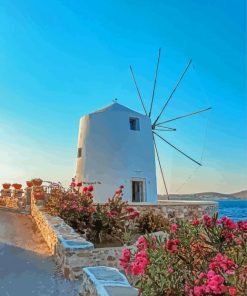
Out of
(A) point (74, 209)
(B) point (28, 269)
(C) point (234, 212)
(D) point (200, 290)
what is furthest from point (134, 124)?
(C) point (234, 212)

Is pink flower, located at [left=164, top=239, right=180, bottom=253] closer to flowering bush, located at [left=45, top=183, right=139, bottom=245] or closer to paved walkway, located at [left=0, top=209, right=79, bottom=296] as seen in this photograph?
paved walkway, located at [left=0, top=209, right=79, bottom=296]

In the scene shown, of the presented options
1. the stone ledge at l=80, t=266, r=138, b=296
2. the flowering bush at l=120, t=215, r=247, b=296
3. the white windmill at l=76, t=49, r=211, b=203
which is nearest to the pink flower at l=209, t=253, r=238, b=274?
the flowering bush at l=120, t=215, r=247, b=296

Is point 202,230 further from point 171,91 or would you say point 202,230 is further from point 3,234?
point 171,91

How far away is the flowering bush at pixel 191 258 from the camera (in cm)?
288

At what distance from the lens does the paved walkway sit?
5.39 m

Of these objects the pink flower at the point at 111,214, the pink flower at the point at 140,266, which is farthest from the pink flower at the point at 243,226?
the pink flower at the point at 111,214

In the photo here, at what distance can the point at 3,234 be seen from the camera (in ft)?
31.9

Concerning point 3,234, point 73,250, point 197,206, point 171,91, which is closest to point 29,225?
point 3,234

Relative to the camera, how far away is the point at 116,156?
55.6 feet

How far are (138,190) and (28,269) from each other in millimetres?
11221

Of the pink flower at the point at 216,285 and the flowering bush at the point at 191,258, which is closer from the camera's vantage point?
the pink flower at the point at 216,285

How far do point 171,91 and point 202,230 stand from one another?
18.7 m

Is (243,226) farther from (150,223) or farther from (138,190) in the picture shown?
(138,190)

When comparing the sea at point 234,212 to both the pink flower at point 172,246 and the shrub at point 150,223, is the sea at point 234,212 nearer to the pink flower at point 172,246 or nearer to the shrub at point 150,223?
the pink flower at point 172,246
